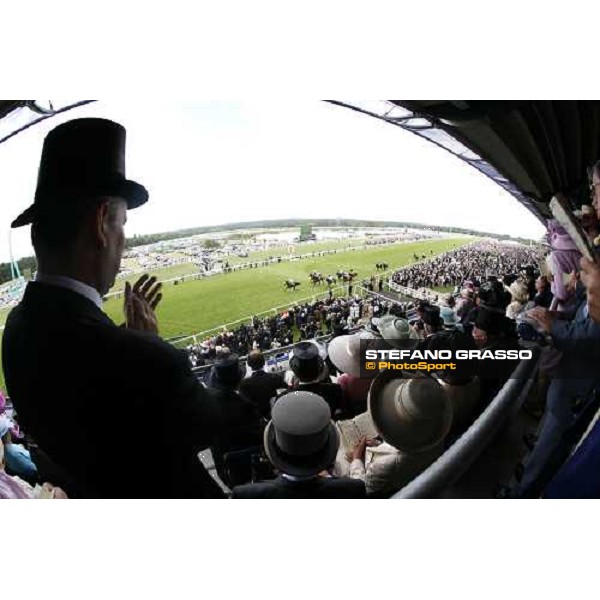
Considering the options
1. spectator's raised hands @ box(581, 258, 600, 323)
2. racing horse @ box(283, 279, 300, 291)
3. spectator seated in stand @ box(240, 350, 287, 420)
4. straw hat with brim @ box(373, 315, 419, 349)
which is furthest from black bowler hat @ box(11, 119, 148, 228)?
spectator's raised hands @ box(581, 258, 600, 323)

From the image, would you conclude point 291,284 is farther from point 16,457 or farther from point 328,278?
point 16,457

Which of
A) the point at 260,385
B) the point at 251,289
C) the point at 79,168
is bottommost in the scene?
the point at 260,385

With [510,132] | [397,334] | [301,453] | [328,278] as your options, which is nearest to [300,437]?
[301,453]

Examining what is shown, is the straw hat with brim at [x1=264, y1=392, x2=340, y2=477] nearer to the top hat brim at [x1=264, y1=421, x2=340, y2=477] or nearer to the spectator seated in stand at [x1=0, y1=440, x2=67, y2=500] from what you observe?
the top hat brim at [x1=264, y1=421, x2=340, y2=477]

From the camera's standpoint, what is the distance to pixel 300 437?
180 cm

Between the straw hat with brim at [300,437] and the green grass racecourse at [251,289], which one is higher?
the green grass racecourse at [251,289]

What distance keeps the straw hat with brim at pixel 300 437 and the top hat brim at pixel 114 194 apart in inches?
40.8

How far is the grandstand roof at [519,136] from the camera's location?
1.89m

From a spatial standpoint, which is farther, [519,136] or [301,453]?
[519,136]

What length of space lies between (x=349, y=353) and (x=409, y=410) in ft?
1.20

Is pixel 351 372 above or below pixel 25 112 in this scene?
below

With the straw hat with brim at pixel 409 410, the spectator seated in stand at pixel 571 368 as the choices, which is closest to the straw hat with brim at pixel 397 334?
the straw hat with brim at pixel 409 410

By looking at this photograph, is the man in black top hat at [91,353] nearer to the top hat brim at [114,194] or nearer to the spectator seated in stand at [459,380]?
the top hat brim at [114,194]
